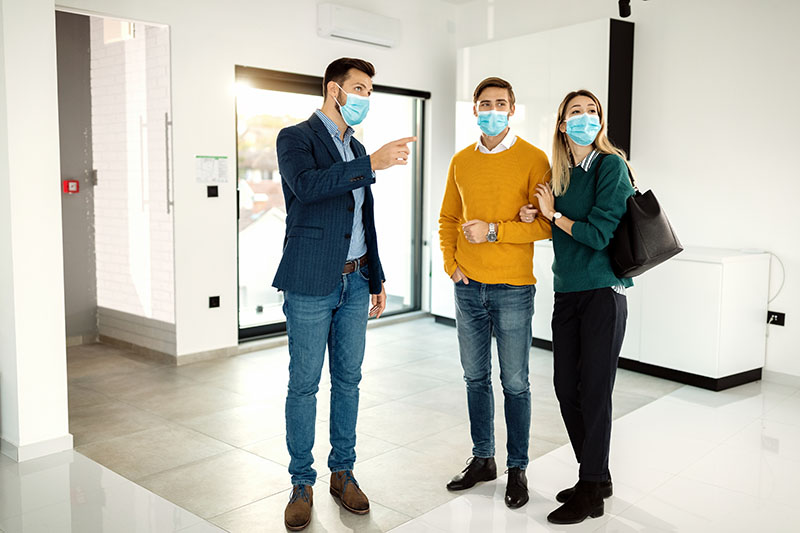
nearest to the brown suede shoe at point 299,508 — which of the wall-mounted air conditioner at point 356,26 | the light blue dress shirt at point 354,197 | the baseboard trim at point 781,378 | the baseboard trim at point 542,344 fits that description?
the light blue dress shirt at point 354,197

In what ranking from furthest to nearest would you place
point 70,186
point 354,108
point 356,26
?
point 356,26, point 70,186, point 354,108

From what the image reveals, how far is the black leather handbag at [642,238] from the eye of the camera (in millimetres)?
2596

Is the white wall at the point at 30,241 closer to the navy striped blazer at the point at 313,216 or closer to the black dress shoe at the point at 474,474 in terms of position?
the navy striped blazer at the point at 313,216

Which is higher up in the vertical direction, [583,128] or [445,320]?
[583,128]

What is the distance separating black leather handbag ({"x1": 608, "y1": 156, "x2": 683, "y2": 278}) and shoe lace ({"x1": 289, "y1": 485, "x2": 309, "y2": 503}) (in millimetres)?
1483

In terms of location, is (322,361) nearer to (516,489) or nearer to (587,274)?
(516,489)

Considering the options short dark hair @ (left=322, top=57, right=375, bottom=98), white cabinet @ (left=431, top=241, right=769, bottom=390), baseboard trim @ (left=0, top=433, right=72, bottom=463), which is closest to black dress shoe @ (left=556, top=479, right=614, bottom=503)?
short dark hair @ (left=322, top=57, right=375, bottom=98)

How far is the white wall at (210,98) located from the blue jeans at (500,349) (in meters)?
2.88

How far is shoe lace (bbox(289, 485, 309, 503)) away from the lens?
2.77 m

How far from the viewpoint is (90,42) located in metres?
5.78

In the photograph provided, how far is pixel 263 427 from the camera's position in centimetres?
390

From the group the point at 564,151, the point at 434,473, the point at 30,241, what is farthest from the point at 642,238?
the point at 30,241

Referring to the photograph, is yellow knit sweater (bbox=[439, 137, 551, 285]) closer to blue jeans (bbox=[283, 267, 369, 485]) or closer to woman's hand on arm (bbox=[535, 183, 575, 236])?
woman's hand on arm (bbox=[535, 183, 575, 236])

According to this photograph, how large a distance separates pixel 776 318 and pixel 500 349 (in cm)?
294
